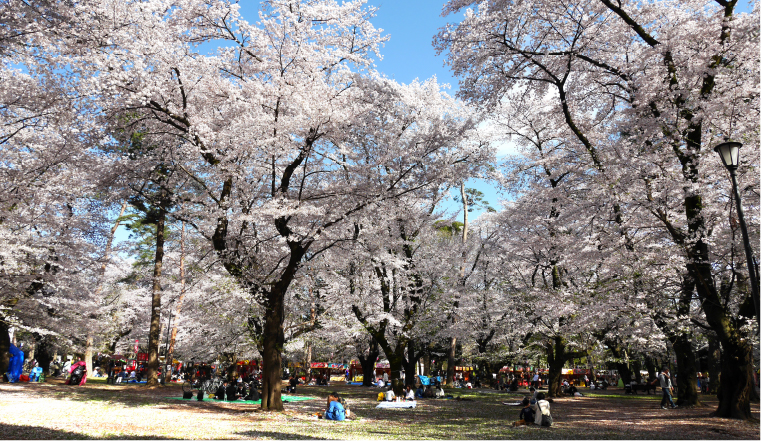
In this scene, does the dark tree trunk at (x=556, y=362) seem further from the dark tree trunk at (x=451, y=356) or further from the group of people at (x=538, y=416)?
the group of people at (x=538, y=416)

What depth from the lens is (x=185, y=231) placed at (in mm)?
29094

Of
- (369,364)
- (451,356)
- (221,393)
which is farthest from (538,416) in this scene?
(369,364)

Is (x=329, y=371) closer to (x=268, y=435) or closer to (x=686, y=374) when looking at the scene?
(x=686, y=374)

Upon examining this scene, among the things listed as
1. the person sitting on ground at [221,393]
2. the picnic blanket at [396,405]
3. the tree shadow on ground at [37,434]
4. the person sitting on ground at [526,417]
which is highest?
the tree shadow on ground at [37,434]

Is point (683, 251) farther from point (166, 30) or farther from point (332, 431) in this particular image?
point (166, 30)

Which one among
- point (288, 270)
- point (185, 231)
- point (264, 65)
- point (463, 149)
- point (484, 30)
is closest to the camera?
point (484, 30)

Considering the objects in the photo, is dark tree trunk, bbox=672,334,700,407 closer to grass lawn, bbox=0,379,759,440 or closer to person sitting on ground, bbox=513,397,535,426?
grass lawn, bbox=0,379,759,440

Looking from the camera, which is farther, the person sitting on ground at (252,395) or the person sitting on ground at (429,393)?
the person sitting on ground at (429,393)

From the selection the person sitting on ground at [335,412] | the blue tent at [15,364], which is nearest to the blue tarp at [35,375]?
the blue tent at [15,364]

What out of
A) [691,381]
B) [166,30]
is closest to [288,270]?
[166,30]

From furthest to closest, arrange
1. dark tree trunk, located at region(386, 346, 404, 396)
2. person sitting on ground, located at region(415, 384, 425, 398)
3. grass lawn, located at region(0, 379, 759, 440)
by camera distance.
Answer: person sitting on ground, located at region(415, 384, 425, 398), dark tree trunk, located at region(386, 346, 404, 396), grass lawn, located at region(0, 379, 759, 440)

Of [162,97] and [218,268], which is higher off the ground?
[162,97]

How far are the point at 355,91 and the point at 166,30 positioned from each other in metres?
5.36

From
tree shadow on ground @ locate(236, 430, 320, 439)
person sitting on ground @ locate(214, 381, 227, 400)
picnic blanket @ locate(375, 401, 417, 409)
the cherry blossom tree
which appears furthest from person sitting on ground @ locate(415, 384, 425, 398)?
tree shadow on ground @ locate(236, 430, 320, 439)
